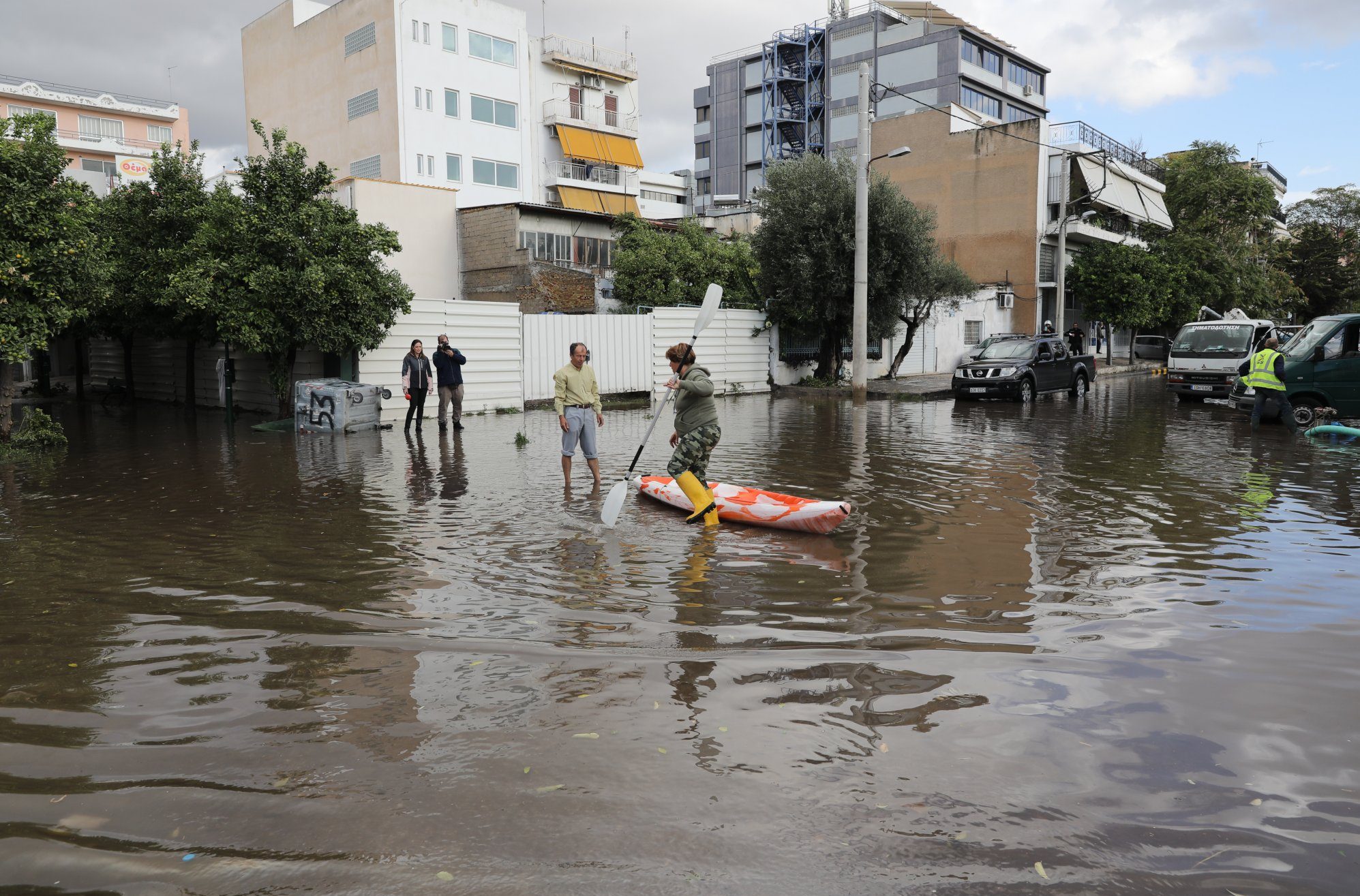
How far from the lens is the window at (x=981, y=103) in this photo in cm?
6112

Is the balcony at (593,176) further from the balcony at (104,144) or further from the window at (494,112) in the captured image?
the balcony at (104,144)

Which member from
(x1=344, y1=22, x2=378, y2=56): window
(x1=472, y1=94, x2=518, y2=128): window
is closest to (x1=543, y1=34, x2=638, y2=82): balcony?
(x1=472, y1=94, x2=518, y2=128): window

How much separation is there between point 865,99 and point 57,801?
25444mm

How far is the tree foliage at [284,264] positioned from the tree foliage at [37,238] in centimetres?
324

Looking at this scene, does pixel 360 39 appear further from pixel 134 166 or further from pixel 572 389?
pixel 572 389

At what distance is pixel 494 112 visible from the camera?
47812 mm

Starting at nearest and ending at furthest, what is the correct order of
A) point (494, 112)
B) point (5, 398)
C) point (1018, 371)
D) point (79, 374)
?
point (5, 398) → point (1018, 371) → point (79, 374) → point (494, 112)

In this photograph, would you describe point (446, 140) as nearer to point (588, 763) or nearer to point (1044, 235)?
point (1044, 235)

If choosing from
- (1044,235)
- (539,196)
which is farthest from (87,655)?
(539,196)

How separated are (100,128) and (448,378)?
6743cm

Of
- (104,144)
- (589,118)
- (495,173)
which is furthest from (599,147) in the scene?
(104,144)

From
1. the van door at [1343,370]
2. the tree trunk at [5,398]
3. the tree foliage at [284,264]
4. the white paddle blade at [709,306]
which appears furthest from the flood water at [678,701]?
the tree foliage at [284,264]

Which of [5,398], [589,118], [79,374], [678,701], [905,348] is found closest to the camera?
[678,701]

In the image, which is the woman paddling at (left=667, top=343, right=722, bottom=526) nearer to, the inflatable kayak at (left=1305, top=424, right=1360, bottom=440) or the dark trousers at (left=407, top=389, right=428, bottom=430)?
the dark trousers at (left=407, top=389, right=428, bottom=430)
